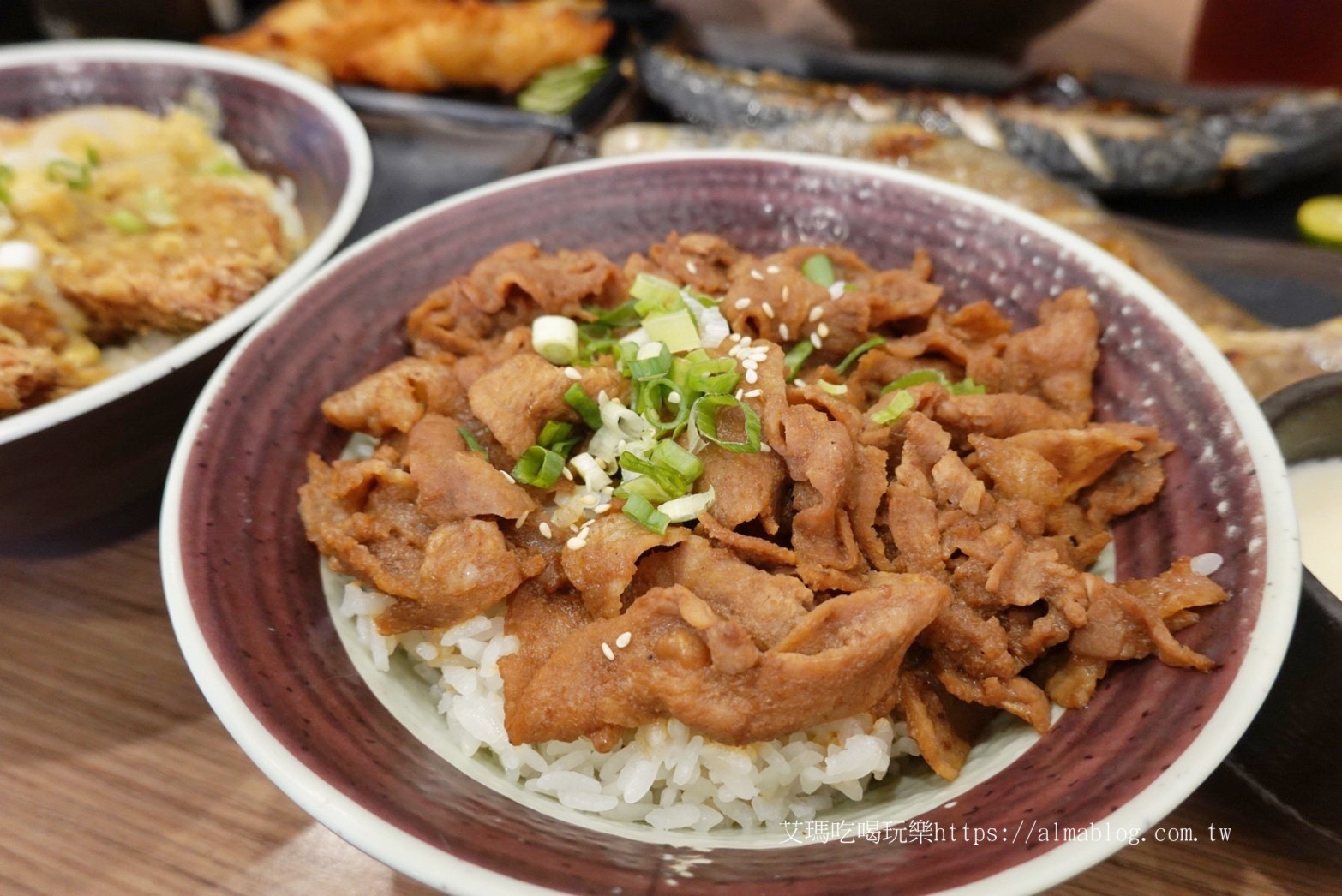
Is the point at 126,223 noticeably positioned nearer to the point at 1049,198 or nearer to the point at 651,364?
the point at 651,364

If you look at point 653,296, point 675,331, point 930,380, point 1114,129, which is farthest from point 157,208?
point 1114,129

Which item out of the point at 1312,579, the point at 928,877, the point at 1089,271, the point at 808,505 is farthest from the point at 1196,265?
the point at 928,877

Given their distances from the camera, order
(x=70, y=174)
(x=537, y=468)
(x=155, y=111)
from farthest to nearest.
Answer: (x=155, y=111) < (x=70, y=174) < (x=537, y=468)

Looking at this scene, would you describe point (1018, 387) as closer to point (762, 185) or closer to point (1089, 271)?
point (1089, 271)

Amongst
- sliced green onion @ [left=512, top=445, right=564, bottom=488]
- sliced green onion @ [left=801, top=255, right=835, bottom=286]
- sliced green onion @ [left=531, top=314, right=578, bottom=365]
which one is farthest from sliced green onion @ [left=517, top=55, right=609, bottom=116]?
sliced green onion @ [left=512, top=445, right=564, bottom=488]

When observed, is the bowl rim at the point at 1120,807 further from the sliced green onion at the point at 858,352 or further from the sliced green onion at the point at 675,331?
the sliced green onion at the point at 675,331

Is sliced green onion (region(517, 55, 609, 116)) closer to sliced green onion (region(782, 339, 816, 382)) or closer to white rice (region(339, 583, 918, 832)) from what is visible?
sliced green onion (region(782, 339, 816, 382))

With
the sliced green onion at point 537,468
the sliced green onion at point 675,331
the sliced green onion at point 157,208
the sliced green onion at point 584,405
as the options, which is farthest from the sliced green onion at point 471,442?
the sliced green onion at point 157,208
